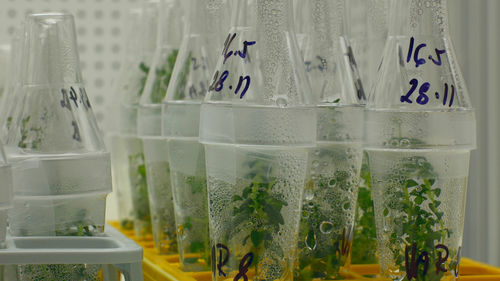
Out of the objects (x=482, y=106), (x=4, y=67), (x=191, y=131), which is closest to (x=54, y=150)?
(x=191, y=131)

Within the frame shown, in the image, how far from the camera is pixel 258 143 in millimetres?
559

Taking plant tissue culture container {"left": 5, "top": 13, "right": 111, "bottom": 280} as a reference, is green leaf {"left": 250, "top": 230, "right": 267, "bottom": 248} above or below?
below

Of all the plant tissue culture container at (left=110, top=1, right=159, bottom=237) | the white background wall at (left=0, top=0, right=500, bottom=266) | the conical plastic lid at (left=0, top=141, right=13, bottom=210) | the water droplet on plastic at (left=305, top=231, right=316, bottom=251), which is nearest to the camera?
the conical plastic lid at (left=0, top=141, right=13, bottom=210)

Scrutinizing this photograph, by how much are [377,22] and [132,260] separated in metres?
0.42

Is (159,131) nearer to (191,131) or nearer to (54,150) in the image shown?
(191,131)

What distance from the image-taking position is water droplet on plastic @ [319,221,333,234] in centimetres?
66

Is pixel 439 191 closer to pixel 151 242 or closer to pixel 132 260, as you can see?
pixel 132 260

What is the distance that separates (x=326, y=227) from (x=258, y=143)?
0.15 metres

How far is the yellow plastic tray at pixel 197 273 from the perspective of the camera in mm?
686

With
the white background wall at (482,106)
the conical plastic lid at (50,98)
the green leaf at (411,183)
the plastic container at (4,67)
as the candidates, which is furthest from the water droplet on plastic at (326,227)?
the white background wall at (482,106)

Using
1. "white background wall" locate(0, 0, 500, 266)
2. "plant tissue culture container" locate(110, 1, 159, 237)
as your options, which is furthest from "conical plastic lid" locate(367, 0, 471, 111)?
"white background wall" locate(0, 0, 500, 266)

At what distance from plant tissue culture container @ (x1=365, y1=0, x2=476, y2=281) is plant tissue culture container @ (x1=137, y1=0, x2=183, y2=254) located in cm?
29

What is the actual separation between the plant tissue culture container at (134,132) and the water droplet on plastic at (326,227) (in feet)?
1.19

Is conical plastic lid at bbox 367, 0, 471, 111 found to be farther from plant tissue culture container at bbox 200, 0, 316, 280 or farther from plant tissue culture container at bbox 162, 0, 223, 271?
plant tissue culture container at bbox 162, 0, 223, 271
